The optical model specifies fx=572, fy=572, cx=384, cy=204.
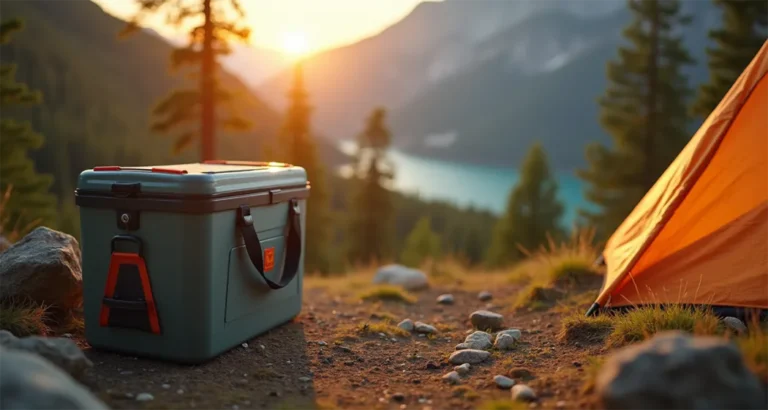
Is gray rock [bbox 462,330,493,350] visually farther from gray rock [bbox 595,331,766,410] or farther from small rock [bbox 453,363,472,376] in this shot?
gray rock [bbox 595,331,766,410]

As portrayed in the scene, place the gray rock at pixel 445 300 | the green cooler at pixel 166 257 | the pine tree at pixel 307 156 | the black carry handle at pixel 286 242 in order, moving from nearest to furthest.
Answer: the green cooler at pixel 166 257, the black carry handle at pixel 286 242, the gray rock at pixel 445 300, the pine tree at pixel 307 156

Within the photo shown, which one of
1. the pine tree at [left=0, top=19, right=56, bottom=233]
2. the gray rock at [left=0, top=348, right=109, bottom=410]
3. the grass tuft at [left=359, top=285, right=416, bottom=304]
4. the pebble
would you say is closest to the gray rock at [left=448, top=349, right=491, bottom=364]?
the pebble

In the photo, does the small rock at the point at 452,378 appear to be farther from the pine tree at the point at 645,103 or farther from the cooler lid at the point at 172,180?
the pine tree at the point at 645,103

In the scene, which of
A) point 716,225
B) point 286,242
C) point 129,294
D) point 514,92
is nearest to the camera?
point 129,294

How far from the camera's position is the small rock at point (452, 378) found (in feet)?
12.6

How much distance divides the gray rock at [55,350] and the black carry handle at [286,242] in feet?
4.48

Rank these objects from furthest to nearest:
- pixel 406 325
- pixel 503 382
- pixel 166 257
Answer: pixel 406 325 < pixel 166 257 < pixel 503 382

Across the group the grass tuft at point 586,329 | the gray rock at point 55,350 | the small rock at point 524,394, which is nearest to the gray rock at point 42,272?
the gray rock at point 55,350

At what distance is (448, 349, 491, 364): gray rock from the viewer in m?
4.27

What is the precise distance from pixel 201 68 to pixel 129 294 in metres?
10.8

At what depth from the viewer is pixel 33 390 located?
1970 millimetres

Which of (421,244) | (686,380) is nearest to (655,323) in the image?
(686,380)

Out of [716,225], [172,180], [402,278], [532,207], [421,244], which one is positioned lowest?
[421,244]

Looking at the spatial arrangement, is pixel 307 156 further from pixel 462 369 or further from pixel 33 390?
pixel 33 390
